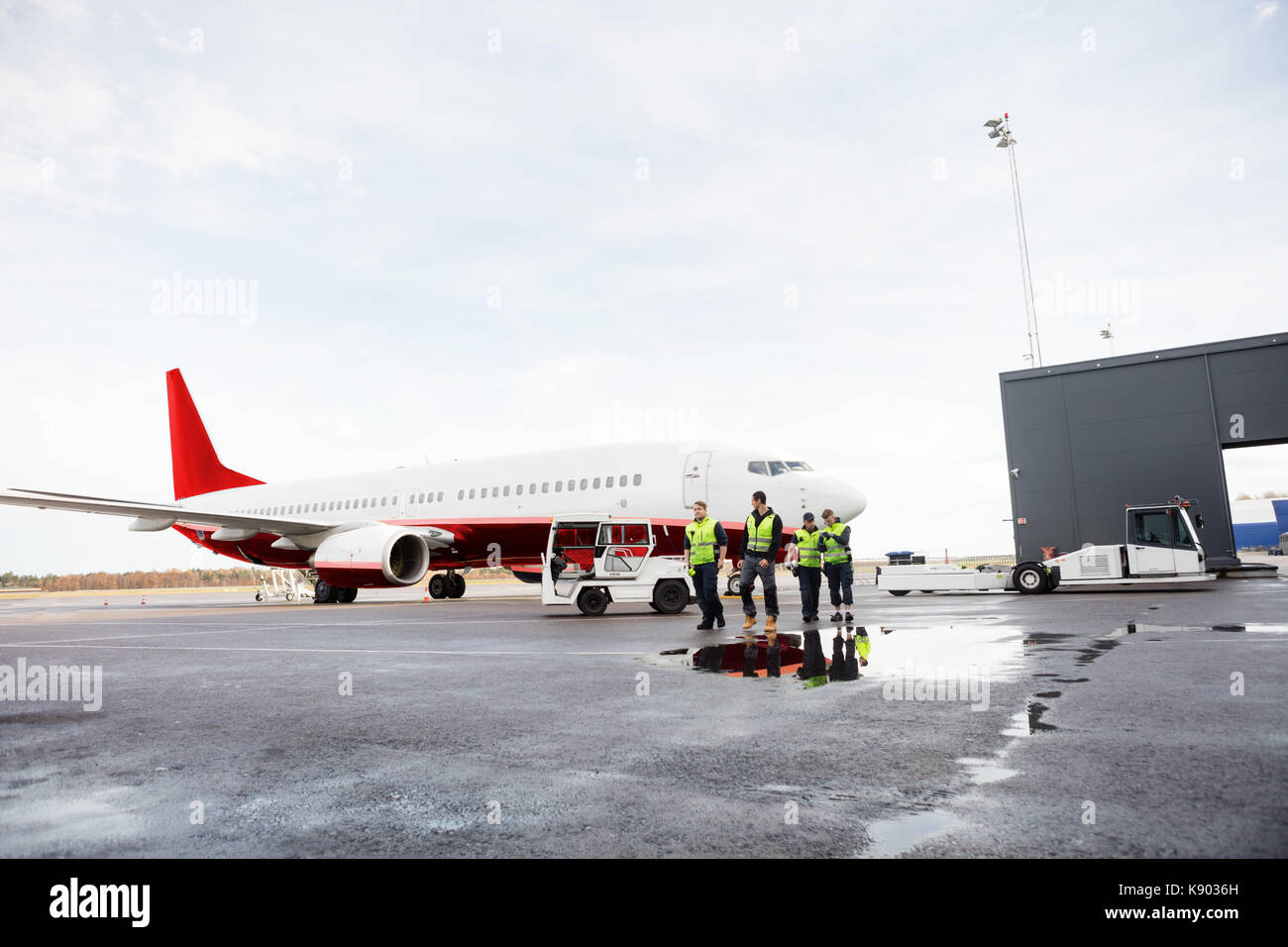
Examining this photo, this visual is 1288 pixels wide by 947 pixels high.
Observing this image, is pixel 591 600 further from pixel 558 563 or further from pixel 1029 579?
pixel 1029 579

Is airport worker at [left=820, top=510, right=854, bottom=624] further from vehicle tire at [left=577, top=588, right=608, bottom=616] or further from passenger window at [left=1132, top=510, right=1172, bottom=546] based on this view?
passenger window at [left=1132, top=510, right=1172, bottom=546]

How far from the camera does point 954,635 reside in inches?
341

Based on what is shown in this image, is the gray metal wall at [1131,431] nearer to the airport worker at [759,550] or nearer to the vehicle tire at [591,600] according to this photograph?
the vehicle tire at [591,600]

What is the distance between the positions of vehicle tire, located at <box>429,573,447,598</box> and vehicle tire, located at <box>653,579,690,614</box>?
36.8 feet

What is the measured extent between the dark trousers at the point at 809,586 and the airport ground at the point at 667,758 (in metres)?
3.75

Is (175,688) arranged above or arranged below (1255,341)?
below

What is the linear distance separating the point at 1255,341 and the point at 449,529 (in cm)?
2285

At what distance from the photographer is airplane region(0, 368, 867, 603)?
54.7ft

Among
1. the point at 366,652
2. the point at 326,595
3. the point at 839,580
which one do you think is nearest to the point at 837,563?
the point at 839,580
